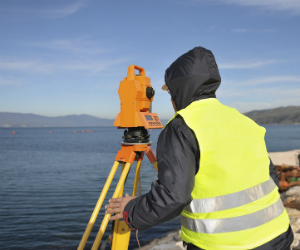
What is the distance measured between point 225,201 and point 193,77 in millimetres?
703

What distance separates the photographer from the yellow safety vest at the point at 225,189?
1.31m

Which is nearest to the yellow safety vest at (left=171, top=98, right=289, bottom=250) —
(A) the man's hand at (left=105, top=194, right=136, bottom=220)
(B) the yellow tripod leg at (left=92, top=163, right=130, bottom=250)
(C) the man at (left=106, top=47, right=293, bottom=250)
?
(C) the man at (left=106, top=47, right=293, bottom=250)

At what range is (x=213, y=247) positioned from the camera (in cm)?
135

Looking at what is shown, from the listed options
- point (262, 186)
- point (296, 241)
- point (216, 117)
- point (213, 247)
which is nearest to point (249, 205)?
point (262, 186)

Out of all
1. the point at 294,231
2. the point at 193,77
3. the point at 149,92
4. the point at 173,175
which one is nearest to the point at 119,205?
the point at 173,175

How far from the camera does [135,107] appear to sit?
9.58 ft

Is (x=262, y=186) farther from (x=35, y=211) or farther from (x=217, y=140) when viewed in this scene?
(x=35, y=211)

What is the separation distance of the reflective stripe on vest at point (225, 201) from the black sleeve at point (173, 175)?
0.09 m

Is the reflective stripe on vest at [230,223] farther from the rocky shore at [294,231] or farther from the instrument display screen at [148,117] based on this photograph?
the rocky shore at [294,231]

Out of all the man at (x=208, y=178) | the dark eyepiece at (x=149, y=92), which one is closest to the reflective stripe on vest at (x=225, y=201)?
the man at (x=208, y=178)

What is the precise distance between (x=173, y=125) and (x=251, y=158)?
1.58ft

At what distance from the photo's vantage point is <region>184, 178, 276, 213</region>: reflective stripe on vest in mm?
1338

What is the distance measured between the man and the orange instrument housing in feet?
4.71

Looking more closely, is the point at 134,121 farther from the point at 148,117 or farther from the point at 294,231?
the point at 294,231
